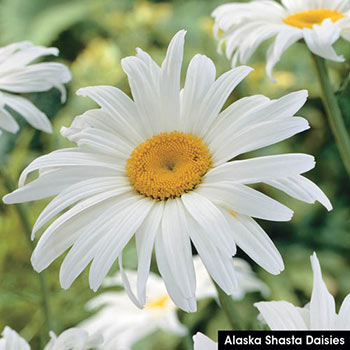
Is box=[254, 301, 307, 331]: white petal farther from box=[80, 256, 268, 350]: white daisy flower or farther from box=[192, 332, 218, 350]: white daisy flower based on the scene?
box=[80, 256, 268, 350]: white daisy flower

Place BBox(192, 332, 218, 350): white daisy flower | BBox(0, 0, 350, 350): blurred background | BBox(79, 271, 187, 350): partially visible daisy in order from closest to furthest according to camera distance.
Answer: BBox(192, 332, 218, 350): white daisy flower → BBox(79, 271, 187, 350): partially visible daisy → BBox(0, 0, 350, 350): blurred background

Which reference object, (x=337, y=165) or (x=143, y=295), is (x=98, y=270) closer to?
(x=143, y=295)

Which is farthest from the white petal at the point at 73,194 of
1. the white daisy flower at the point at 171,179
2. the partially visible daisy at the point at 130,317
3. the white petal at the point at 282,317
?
the partially visible daisy at the point at 130,317

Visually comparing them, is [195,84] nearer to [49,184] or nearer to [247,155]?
[49,184]

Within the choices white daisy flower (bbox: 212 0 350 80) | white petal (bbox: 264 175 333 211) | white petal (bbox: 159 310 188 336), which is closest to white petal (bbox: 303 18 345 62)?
white daisy flower (bbox: 212 0 350 80)

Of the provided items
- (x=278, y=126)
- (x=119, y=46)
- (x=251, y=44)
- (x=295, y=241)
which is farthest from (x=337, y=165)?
(x=278, y=126)

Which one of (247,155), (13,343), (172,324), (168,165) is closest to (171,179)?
(168,165)
